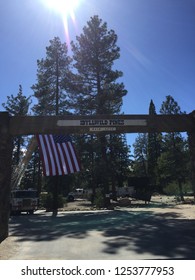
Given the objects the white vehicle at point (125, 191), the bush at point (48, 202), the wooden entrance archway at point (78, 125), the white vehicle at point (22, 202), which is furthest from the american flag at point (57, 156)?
the white vehicle at point (125, 191)

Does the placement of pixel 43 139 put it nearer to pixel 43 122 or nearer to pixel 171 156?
pixel 43 122

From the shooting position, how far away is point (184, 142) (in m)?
47.5

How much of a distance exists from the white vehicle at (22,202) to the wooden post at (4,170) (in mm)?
16892

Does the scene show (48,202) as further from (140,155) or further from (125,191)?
(140,155)

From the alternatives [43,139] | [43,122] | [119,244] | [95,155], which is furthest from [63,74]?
[119,244]

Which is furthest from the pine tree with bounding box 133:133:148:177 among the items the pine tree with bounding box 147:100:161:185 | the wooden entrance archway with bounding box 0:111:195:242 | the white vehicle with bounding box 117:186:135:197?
the wooden entrance archway with bounding box 0:111:195:242

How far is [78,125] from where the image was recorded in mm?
14727

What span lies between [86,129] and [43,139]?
34.8 feet

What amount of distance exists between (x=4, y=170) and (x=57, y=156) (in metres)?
10.5

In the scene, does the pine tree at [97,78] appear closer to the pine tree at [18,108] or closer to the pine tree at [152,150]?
the pine tree at [18,108]

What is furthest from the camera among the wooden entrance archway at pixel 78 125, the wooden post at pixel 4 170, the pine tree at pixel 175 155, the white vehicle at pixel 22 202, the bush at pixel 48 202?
the pine tree at pixel 175 155

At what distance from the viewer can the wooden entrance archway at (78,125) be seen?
14367mm

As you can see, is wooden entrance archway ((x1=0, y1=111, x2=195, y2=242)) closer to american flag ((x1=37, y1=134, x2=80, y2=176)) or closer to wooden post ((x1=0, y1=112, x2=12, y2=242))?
wooden post ((x1=0, y1=112, x2=12, y2=242))

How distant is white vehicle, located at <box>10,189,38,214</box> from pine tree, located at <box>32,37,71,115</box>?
15.4m
